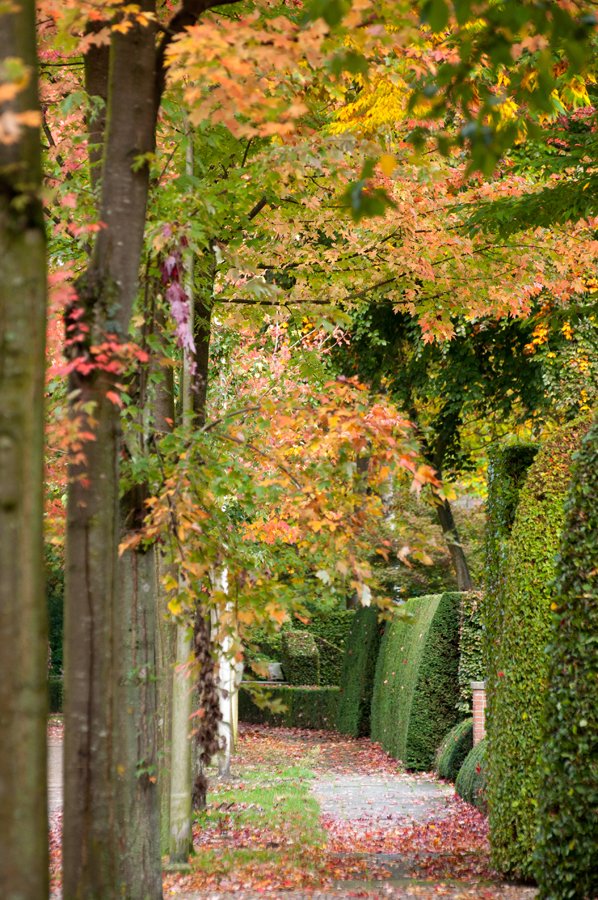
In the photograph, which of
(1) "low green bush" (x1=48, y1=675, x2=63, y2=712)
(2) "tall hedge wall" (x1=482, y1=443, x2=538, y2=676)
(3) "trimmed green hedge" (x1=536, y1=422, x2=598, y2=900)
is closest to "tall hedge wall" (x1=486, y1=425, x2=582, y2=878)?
(2) "tall hedge wall" (x1=482, y1=443, x2=538, y2=676)

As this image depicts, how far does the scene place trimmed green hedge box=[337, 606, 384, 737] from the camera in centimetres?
2559

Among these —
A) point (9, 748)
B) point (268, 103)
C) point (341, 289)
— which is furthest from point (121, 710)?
point (341, 289)

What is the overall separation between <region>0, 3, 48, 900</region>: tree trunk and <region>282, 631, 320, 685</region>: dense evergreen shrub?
95.8ft

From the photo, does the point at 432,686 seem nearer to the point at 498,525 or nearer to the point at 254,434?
the point at 498,525

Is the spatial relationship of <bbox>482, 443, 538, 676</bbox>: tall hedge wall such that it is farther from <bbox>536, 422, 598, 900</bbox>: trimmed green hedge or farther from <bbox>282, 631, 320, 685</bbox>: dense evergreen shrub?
<bbox>282, 631, 320, 685</bbox>: dense evergreen shrub

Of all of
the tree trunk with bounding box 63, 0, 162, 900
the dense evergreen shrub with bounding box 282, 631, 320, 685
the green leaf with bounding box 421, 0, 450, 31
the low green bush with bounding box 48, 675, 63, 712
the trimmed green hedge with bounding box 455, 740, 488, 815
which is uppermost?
the green leaf with bounding box 421, 0, 450, 31

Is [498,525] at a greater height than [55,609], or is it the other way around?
[498,525]

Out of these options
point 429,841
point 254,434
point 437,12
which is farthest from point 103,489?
point 429,841

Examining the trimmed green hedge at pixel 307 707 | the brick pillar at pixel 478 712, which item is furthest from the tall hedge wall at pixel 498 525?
the trimmed green hedge at pixel 307 707

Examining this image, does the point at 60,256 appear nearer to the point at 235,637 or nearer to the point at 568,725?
the point at 235,637

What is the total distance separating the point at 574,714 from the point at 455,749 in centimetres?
1087

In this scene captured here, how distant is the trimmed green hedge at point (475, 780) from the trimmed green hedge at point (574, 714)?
243 inches

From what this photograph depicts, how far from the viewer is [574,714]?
691cm

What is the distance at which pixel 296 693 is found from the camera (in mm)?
30016
